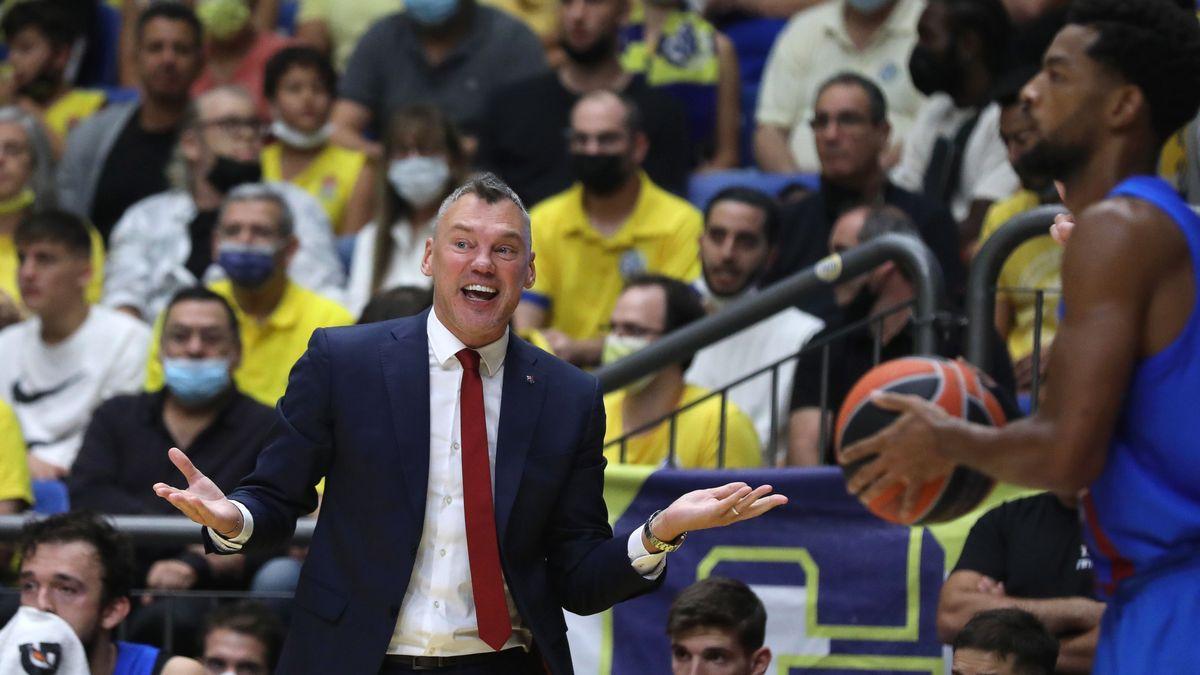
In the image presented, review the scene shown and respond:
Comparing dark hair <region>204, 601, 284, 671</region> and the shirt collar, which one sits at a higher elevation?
the shirt collar

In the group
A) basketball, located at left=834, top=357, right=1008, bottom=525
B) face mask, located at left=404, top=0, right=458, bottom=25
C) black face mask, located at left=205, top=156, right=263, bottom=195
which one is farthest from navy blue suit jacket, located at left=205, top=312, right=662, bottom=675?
face mask, located at left=404, top=0, right=458, bottom=25

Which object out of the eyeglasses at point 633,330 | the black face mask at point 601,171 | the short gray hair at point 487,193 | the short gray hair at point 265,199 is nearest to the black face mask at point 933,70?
the black face mask at point 601,171

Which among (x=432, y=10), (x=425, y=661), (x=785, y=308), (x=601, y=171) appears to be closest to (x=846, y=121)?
(x=601, y=171)

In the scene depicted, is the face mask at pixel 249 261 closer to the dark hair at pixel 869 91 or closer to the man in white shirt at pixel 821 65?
the dark hair at pixel 869 91

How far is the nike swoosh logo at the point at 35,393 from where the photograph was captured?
8422 mm

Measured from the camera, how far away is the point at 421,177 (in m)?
8.97

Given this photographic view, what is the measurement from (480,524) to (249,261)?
4.53 meters

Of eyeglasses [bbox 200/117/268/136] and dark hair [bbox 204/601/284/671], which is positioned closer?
dark hair [bbox 204/601/284/671]

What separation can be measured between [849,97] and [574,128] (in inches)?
53.0

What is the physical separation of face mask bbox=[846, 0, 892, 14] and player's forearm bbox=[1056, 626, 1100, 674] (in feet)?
17.1

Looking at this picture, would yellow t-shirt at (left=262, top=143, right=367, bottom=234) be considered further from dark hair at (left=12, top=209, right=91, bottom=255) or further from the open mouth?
the open mouth

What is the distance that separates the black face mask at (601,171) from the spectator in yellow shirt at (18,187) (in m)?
2.59

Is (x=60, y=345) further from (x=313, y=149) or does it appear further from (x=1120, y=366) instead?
(x=1120, y=366)

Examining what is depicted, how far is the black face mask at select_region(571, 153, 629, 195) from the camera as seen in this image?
8.74m
